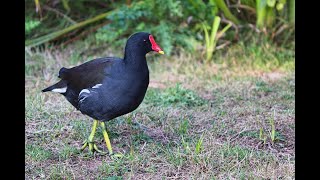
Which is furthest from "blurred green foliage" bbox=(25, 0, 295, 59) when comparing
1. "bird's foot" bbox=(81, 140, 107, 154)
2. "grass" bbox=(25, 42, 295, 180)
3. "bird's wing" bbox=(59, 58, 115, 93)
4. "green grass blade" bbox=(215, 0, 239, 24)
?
"bird's foot" bbox=(81, 140, 107, 154)

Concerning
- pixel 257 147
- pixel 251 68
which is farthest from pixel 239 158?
pixel 251 68

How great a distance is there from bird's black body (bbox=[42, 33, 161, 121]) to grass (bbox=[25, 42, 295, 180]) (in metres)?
0.36

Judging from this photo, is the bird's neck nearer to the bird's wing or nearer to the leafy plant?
the bird's wing

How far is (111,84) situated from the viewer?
3.96 metres

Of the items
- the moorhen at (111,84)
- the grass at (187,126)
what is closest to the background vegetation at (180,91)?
the grass at (187,126)

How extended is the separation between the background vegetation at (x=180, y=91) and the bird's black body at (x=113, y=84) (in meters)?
0.36

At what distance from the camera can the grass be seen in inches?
150

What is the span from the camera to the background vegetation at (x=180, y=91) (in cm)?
390

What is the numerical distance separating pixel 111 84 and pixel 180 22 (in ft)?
11.0

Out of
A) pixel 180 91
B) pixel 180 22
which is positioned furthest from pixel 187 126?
pixel 180 22

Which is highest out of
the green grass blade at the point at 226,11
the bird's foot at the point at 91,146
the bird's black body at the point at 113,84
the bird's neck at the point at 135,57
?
the green grass blade at the point at 226,11

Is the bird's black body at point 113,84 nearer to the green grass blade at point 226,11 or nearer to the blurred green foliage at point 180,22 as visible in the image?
the blurred green foliage at point 180,22

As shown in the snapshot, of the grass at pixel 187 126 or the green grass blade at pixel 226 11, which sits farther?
the green grass blade at pixel 226 11
